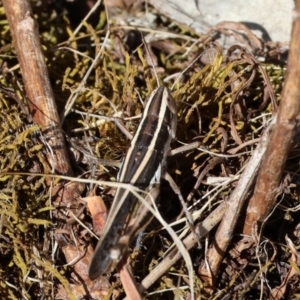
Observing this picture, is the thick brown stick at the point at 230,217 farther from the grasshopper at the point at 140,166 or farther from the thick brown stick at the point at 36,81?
the thick brown stick at the point at 36,81

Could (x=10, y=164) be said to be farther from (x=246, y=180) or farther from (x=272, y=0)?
(x=272, y=0)

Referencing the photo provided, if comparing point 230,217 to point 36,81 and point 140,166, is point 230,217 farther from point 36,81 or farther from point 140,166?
point 36,81

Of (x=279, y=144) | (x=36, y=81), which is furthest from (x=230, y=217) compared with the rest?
(x=36, y=81)

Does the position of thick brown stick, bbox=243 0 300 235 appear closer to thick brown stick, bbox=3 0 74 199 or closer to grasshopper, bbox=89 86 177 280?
grasshopper, bbox=89 86 177 280

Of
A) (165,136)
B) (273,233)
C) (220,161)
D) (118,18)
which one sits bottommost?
(273,233)

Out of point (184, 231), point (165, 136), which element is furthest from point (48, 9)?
point (184, 231)

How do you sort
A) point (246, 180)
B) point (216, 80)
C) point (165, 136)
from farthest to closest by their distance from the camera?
point (216, 80) → point (165, 136) → point (246, 180)

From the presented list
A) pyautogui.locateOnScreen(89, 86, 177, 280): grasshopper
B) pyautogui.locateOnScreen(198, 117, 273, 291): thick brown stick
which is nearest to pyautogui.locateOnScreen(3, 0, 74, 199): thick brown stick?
pyautogui.locateOnScreen(89, 86, 177, 280): grasshopper

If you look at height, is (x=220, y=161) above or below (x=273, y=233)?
above
